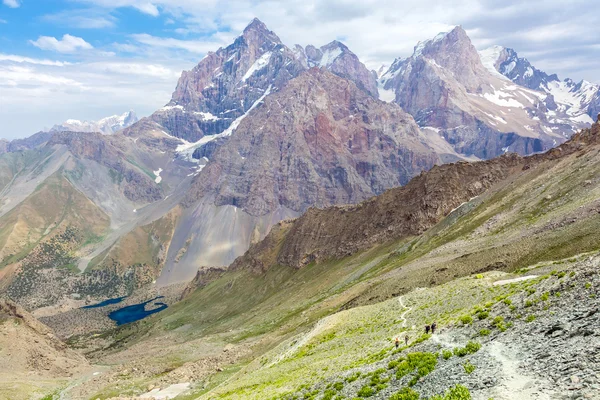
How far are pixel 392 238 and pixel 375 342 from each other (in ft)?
411

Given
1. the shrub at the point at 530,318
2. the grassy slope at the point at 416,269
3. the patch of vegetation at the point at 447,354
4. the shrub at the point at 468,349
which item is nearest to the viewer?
the shrub at the point at 468,349

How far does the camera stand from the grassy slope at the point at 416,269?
51969mm

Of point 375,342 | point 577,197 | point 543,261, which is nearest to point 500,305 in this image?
point 375,342

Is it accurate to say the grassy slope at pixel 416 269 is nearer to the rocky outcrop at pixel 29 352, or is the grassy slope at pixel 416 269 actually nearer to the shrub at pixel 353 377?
the shrub at pixel 353 377

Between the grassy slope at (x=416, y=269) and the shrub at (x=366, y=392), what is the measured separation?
9818 millimetres

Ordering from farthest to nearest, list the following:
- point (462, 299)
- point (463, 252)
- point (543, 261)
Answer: point (463, 252) → point (543, 261) → point (462, 299)

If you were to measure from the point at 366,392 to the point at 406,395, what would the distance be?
159 inches

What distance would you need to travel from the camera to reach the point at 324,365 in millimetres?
45062

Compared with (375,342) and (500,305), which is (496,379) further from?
(375,342)

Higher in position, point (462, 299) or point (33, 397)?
point (462, 299)

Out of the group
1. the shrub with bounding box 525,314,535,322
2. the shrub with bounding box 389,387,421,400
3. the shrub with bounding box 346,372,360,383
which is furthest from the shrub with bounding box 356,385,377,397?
the shrub with bounding box 525,314,535,322

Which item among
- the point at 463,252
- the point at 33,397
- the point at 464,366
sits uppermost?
the point at 464,366

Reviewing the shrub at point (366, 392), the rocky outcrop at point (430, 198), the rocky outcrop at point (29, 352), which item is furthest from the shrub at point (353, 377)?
the rocky outcrop at point (430, 198)

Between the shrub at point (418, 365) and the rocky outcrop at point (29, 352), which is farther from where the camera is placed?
the rocky outcrop at point (29, 352)
